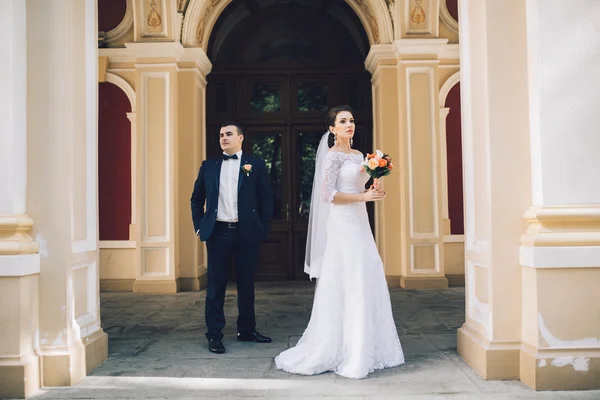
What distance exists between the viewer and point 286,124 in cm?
1052

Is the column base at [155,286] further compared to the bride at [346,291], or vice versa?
the column base at [155,286]

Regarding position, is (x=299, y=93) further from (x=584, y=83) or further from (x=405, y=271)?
(x=584, y=83)

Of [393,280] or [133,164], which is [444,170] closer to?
[393,280]

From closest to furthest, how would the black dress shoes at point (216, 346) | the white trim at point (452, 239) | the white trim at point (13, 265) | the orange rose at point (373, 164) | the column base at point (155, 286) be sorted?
the white trim at point (13, 265)
the orange rose at point (373, 164)
the black dress shoes at point (216, 346)
the column base at point (155, 286)
the white trim at point (452, 239)

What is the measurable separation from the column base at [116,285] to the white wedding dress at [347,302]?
5.38 meters

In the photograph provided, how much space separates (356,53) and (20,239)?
7710mm

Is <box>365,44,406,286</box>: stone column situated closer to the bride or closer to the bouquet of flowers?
the bride

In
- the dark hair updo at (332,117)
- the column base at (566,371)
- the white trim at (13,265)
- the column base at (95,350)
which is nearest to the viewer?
the column base at (566,371)

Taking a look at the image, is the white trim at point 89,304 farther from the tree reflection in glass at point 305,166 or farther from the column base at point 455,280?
the column base at point 455,280

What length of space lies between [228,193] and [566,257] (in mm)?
2856

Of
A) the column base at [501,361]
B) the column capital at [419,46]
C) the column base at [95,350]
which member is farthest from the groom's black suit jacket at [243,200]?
the column capital at [419,46]

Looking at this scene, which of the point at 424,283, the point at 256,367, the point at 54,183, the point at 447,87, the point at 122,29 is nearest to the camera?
the point at 54,183

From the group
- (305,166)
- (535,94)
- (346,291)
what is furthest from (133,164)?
(535,94)

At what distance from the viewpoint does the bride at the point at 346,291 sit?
14.7ft
